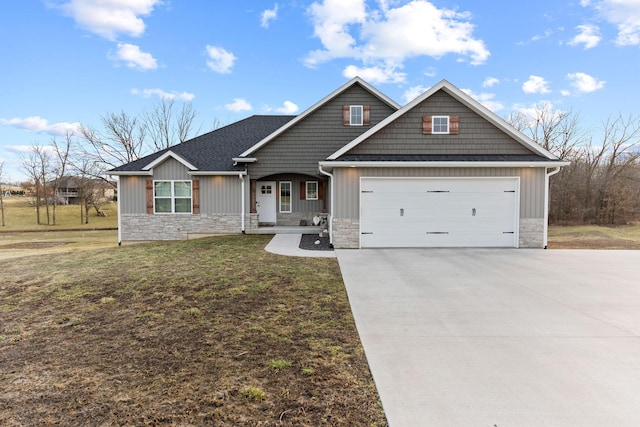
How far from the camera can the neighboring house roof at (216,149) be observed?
14078 mm

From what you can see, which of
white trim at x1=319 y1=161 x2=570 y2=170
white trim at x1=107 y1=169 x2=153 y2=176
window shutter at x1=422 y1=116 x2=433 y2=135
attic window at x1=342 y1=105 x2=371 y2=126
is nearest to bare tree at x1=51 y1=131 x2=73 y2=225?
white trim at x1=107 y1=169 x2=153 y2=176

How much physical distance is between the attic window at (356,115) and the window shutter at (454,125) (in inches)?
172

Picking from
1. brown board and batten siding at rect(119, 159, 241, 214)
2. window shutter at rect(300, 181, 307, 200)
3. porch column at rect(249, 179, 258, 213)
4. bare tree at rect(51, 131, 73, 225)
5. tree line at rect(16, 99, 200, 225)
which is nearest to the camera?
brown board and batten siding at rect(119, 159, 241, 214)

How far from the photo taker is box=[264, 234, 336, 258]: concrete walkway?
979 cm

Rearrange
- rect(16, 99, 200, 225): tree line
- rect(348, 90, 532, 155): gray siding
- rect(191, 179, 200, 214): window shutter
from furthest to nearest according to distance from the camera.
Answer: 1. rect(16, 99, 200, 225): tree line
2. rect(191, 179, 200, 214): window shutter
3. rect(348, 90, 532, 155): gray siding

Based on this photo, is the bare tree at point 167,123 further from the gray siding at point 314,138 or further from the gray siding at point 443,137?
the gray siding at point 443,137

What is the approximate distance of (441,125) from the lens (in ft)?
36.2

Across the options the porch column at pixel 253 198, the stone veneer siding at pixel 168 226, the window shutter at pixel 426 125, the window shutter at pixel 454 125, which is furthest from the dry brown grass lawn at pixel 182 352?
the porch column at pixel 253 198

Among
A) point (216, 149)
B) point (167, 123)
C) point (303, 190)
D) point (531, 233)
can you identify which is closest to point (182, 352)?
point (531, 233)

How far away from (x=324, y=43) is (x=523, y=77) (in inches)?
435

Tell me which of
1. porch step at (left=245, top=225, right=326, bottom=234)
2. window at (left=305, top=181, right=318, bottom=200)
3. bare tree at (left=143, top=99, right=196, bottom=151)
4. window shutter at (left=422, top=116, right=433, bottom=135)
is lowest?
porch step at (left=245, top=225, right=326, bottom=234)

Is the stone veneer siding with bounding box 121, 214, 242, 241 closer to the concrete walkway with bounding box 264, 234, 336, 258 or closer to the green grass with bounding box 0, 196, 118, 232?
the concrete walkway with bounding box 264, 234, 336, 258

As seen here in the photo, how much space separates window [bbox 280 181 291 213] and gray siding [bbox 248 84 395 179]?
160 cm

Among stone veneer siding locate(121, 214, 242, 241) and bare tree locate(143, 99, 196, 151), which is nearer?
stone veneer siding locate(121, 214, 242, 241)
